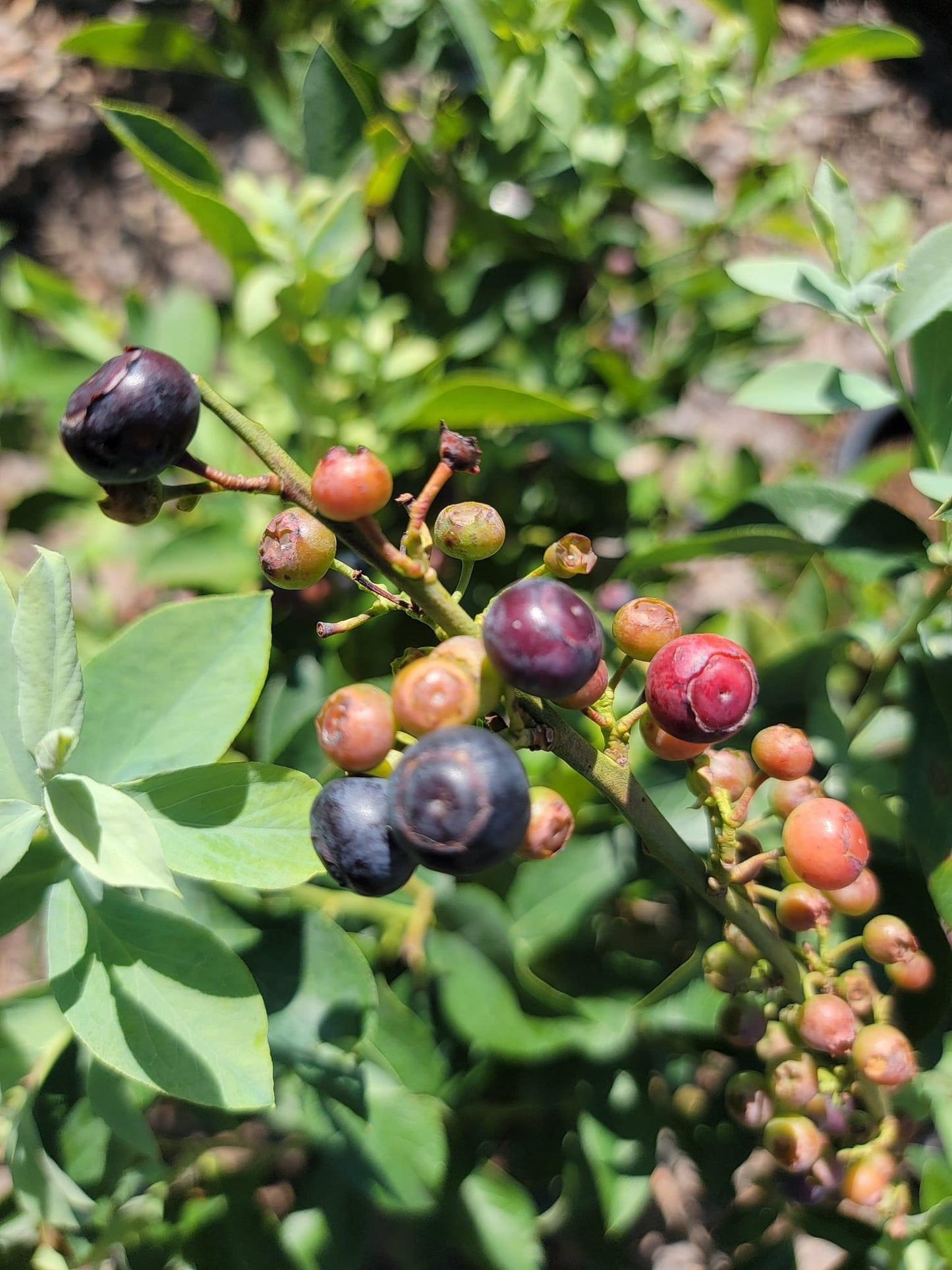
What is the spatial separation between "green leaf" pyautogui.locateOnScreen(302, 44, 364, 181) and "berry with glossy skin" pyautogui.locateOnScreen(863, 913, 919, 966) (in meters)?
1.41

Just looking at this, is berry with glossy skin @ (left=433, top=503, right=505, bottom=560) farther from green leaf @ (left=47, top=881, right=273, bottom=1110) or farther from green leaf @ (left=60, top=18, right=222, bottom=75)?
green leaf @ (left=60, top=18, right=222, bottom=75)

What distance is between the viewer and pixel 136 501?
756mm

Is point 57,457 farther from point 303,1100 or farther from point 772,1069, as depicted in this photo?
point 772,1069

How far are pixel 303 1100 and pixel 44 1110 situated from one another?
0.36 m

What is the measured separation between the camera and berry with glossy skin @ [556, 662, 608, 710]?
80 centimetres

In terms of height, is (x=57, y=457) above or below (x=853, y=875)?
below

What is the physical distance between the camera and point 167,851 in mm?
929

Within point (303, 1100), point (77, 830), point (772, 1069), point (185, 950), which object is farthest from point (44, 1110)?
point (772, 1069)

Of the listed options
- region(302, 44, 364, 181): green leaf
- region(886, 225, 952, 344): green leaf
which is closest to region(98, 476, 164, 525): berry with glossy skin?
region(886, 225, 952, 344): green leaf

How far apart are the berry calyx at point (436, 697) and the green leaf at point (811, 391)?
2.44ft

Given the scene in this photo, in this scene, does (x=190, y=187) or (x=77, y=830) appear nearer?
(x=77, y=830)

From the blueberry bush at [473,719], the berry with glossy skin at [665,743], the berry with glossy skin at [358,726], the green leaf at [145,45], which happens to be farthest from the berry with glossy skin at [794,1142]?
the green leaf at [145,45]

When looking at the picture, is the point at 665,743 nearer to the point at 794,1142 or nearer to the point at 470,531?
the point at 470,531

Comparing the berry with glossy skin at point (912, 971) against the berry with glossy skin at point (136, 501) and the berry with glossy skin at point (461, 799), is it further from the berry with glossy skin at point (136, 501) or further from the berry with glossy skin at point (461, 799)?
the berry with glossy skin at point (136, 501)
